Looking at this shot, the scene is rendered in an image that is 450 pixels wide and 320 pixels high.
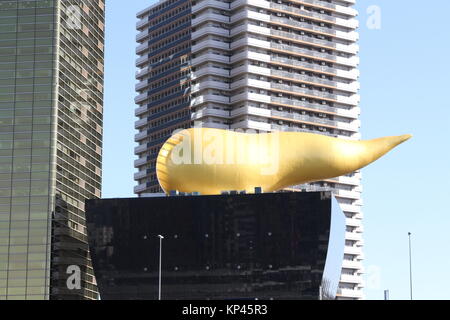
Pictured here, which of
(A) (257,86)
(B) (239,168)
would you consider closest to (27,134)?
(B) (239,168)

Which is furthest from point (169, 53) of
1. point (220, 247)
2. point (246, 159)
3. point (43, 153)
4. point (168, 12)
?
point (220, 247)

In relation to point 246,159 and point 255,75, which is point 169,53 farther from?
point 246,159

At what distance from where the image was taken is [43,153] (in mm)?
117625

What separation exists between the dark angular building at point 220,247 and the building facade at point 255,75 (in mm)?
90559

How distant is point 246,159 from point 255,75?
320 feet

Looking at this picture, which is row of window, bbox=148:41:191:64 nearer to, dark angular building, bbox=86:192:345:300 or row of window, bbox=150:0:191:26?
row of window, bbox=150:0:191:26

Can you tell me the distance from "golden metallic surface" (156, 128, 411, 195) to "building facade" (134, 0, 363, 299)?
90.4 metres

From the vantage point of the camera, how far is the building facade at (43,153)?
114 meters

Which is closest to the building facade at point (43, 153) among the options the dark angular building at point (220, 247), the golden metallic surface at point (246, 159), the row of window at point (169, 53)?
the dark angular building at point (220, 247)

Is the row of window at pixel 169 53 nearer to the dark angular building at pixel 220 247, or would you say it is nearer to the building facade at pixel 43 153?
the building facade at pixel 43 153

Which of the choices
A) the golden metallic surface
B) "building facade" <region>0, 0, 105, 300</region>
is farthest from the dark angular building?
"building facade" <region>0, 0, 105, 300</region>

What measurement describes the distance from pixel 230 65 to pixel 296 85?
13320 mm

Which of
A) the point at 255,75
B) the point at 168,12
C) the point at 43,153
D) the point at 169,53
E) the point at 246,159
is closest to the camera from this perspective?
the point at 246,159
